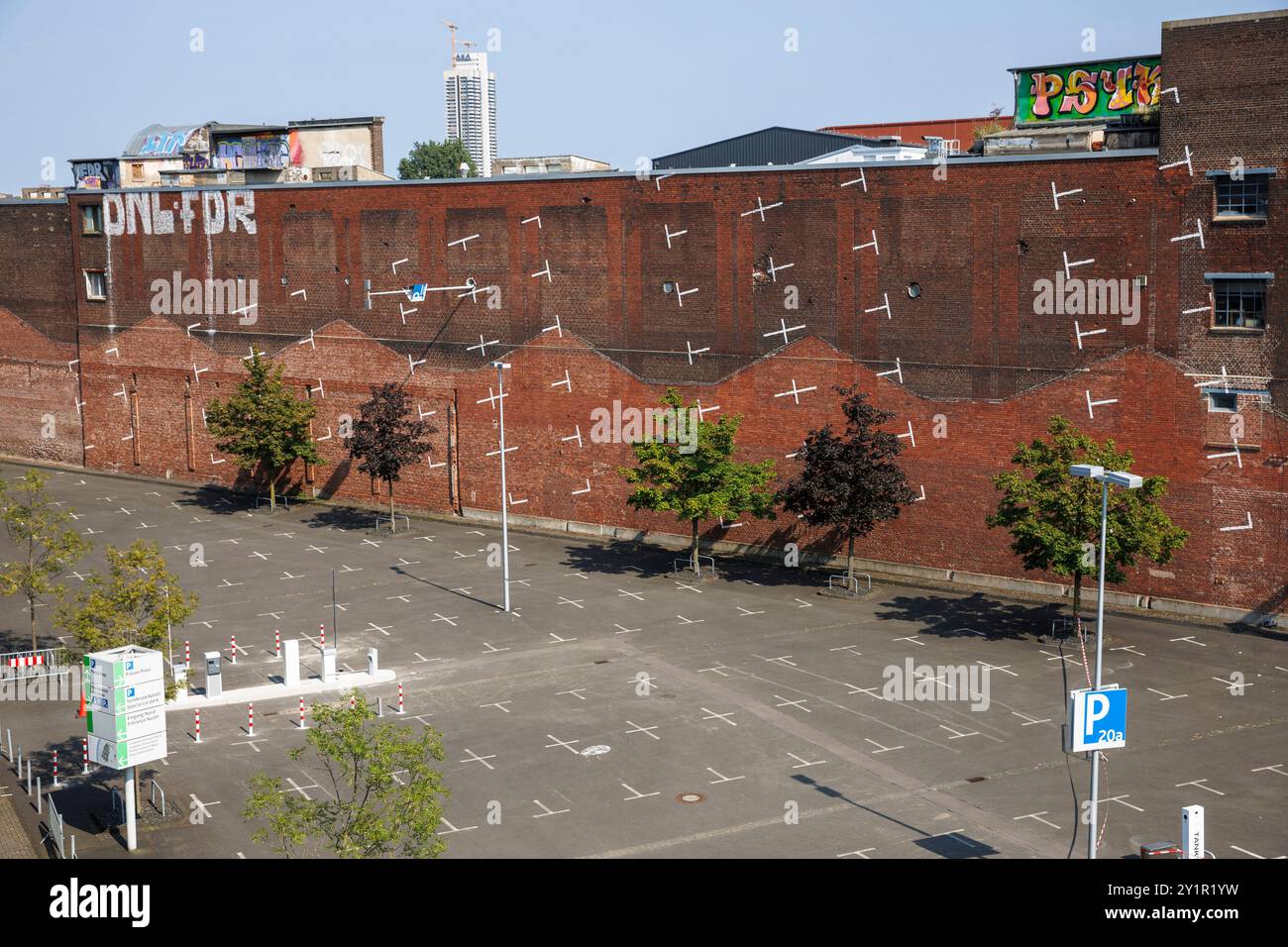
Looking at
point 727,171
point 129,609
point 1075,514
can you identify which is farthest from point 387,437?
point 1075,514

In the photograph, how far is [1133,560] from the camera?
3741 cm

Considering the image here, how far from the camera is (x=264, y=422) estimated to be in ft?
189

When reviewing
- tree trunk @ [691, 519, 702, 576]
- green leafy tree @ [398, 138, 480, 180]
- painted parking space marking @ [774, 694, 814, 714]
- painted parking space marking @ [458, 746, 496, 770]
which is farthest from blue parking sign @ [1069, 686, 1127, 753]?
green leafy tree @ [398, 138, 480, 180]

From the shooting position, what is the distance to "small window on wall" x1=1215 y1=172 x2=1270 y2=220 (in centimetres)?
3762

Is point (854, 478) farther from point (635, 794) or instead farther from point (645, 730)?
point (635, 794)

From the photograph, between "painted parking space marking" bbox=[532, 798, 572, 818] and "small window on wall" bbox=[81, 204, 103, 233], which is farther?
"small window on wall" bbox=[81, 204, 103, 233]

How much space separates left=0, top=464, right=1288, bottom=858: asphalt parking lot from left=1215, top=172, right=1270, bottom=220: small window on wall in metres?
11.6

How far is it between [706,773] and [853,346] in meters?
20.9

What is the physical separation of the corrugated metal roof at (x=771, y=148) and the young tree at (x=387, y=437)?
1450 centimetres

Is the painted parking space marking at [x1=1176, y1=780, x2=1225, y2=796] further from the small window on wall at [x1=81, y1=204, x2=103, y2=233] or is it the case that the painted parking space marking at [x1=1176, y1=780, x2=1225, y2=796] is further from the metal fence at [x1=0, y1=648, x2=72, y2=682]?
the small window on wall at [x1=81, y1=204, x2=103, y2=233]

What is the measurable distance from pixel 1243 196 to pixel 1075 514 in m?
10.3

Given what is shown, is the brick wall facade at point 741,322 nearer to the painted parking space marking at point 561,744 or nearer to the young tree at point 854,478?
the young tree at point 854,478

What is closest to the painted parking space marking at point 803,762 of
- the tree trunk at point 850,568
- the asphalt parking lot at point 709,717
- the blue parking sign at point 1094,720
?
the asphalt parking lot at point 709,717
